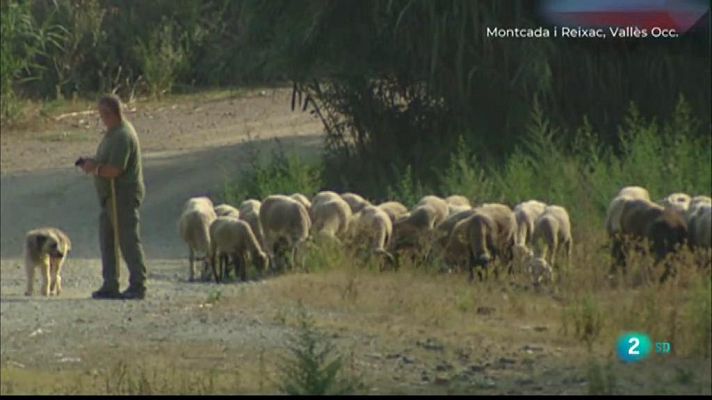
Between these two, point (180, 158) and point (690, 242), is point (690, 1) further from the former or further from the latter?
point (180, 158)

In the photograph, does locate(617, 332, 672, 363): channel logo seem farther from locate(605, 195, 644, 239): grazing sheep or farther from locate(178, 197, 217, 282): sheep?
locate(178, 197, 217, 282): sheep

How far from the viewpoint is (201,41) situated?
35.2 meters

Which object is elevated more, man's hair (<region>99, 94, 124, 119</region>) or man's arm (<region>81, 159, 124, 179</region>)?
man's hair (<region>99, 94, 124, 119</region>)

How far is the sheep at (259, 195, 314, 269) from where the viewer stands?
1836 cm

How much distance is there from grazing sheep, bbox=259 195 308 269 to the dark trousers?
86.9 inches

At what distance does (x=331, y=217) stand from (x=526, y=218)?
2230 millimetres

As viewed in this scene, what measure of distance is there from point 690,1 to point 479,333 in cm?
663

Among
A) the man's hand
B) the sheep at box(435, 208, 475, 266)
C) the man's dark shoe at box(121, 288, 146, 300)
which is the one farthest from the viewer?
the sheep at box(435, 208, 475, 266)

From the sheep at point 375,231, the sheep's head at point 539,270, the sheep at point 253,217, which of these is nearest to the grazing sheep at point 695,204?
the sheep's head at point 539,270

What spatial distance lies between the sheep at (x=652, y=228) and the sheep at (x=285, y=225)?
12.0 feet

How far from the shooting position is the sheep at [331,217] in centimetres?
1833

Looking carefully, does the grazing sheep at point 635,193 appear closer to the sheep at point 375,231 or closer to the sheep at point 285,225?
the sheep at point 375,231

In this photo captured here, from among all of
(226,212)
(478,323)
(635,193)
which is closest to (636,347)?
(478,323)

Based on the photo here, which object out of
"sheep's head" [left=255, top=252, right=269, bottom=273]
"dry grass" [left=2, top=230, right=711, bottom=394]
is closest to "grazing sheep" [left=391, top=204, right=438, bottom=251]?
"dry grass" [left=2, top=230, right=711, bottom=394]
